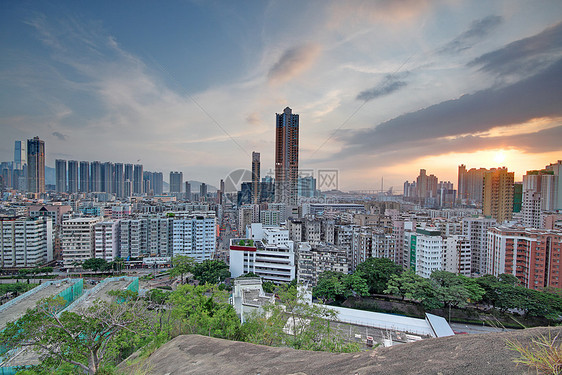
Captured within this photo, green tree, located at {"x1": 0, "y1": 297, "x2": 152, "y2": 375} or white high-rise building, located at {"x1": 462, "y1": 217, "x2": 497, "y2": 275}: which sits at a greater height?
green tree, located at {"x1": 0, "y1": 297, "x2": 152, "y2": 375}

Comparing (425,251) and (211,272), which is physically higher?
(425,251)

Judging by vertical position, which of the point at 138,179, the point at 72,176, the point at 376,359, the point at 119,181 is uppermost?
the point at 72,176

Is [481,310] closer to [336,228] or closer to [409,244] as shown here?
[409,244]

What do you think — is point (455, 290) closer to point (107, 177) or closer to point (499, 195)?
point (499, 195)

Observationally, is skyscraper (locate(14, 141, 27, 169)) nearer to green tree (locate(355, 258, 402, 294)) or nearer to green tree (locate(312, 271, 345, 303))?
green tree (locate(312, 271, 345, 303))

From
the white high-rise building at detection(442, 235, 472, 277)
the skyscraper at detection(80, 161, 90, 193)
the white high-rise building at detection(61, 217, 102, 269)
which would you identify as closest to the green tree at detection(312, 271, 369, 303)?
the white high-rise building at detection(442, 235, 472, 277)

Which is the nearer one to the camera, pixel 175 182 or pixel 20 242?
pixel 20 242

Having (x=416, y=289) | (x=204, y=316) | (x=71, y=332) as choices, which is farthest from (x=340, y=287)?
(x=71, y=332)

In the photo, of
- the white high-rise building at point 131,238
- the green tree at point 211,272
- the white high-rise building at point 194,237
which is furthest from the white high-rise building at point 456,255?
the white high-rise building at point 131,238

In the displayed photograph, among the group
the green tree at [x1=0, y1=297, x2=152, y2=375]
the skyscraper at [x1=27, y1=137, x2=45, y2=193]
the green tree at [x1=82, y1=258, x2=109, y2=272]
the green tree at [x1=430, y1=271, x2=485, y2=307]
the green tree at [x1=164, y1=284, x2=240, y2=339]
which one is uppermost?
the skyscraper at [x1=27, y1=137, x2=45, y2=193]
